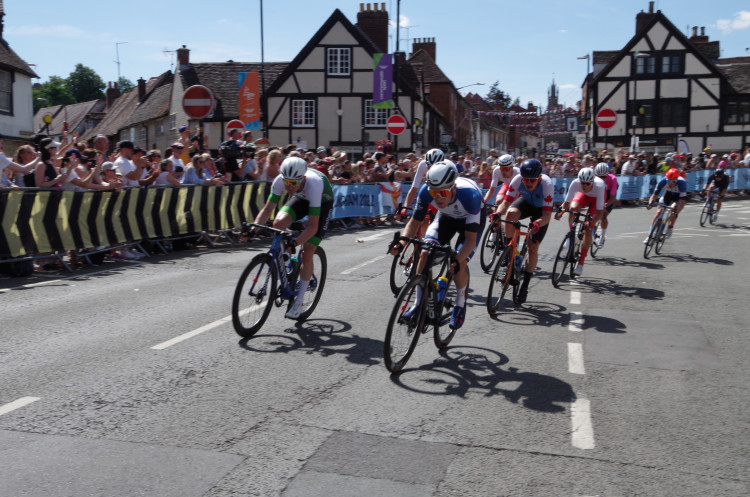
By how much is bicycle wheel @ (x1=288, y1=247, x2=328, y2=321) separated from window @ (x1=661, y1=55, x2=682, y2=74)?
5567 cm

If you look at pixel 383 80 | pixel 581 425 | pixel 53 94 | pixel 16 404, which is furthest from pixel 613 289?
pixel 53 94

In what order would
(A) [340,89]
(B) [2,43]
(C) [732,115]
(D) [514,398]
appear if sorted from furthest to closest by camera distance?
(C) [732,115] < (A) [340,89] < (B) [2,43] < (D) [514,398]

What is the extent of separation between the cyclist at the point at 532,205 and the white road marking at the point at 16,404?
5.99 meters

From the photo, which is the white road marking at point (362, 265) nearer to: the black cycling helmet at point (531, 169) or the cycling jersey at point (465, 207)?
the black cycling helmet at point (531, 169)

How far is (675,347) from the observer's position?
24.4 feet

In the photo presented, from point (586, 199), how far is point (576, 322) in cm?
454

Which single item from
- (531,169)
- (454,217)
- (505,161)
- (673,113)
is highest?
(673,113)

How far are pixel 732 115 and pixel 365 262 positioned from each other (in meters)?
53.0

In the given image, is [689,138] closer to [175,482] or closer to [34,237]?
[34,237]

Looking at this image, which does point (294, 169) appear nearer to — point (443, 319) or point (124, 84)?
point (443, 319)

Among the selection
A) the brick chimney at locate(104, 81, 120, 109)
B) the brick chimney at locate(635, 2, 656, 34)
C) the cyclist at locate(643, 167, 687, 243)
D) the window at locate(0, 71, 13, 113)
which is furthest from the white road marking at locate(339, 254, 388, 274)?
the brick chimney at locate(104, 81, 120, 109)

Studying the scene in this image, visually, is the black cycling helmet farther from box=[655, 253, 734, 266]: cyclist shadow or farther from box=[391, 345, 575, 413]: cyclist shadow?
box=[655, 253, 734, 266]: cyclist shadow

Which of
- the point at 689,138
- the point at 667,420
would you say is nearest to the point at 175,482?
the point at 667,420

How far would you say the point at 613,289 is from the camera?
36.5 ft
